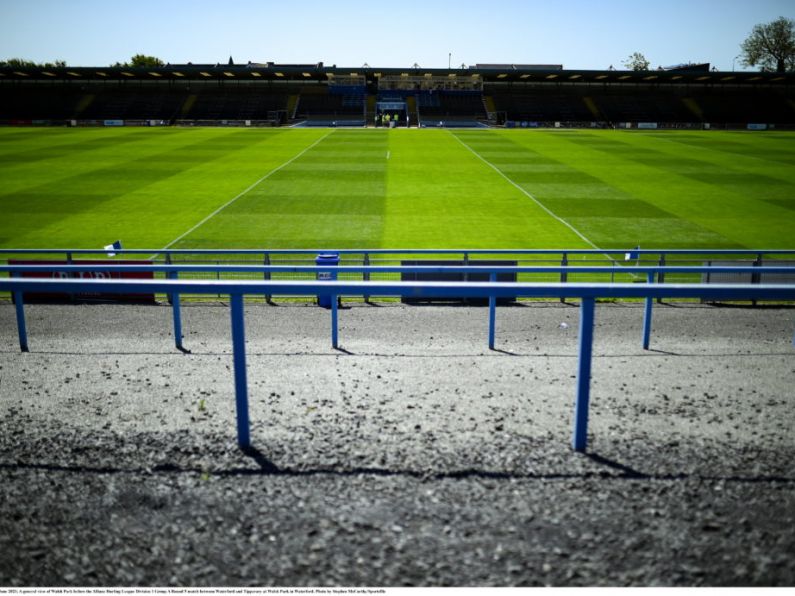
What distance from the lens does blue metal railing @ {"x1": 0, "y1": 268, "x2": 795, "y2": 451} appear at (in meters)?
4.13

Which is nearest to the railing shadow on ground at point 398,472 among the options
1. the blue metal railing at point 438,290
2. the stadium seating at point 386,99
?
the blue metal railing at point 438,290

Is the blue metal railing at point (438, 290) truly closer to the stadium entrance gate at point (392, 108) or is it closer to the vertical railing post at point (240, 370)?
the vertical railing post at point (240, 370)

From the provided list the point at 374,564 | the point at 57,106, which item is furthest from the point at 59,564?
the point at 57,106

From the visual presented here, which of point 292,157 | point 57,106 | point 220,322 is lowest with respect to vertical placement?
point 220,322

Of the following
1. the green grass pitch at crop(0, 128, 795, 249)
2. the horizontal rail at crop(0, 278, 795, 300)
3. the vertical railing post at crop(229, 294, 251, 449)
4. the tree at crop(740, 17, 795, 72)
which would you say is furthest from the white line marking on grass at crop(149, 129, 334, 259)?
the tree at crop(740, 17, 795, 72)

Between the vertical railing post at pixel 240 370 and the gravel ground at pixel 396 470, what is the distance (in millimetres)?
178

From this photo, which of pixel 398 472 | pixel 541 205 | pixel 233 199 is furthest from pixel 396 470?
pixel 233 199

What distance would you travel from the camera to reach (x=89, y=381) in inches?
229

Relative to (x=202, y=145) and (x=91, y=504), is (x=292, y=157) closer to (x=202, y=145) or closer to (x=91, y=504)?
(x=202, y=145)

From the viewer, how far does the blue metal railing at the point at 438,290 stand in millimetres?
4129

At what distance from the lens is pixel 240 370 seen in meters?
4.55

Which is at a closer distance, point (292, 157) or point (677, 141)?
point (292, 157)

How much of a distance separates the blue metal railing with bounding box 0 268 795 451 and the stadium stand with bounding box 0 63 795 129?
7191cm

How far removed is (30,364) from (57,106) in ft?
271
